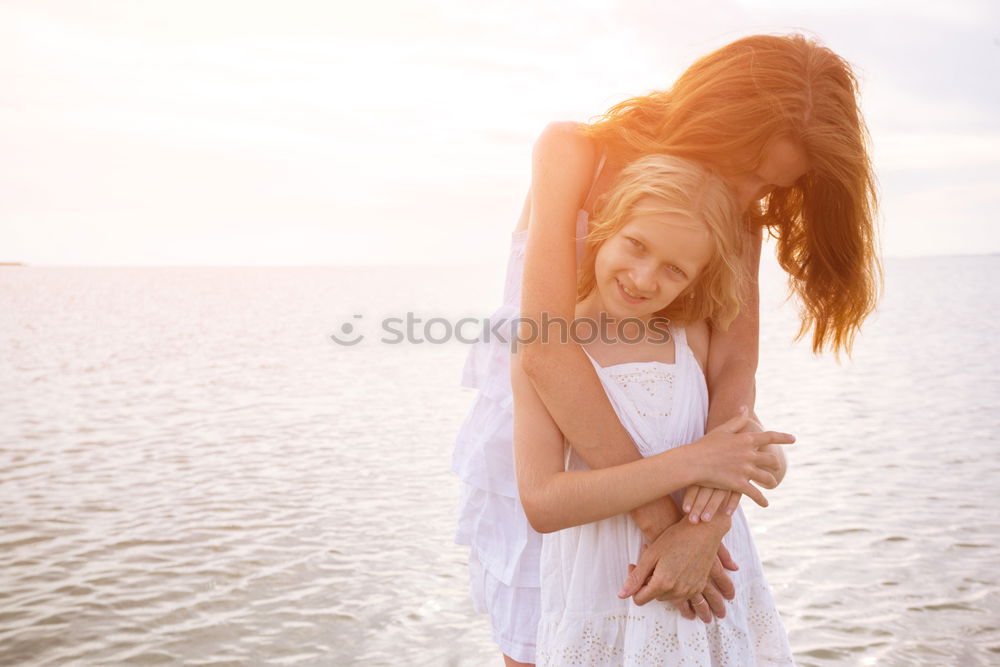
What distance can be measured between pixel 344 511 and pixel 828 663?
4338 millimetres

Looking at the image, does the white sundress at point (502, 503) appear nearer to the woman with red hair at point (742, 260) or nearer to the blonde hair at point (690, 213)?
the woman with red hair at point (742, 260)

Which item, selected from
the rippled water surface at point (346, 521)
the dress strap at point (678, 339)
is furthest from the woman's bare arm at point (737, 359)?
the rippled water surface at point (346, 521)

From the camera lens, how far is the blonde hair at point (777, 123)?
6.01ft

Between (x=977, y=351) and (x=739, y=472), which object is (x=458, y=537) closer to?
Result: (x=739, y=472)

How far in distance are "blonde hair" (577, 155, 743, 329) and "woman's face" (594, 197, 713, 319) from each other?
0.02 m

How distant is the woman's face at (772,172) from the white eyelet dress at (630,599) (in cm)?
42

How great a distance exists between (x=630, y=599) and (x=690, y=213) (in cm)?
83

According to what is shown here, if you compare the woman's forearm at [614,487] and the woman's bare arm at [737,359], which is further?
the woman's bare arm at [737,359]

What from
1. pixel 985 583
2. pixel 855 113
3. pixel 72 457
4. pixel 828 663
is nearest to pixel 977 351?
pixel 985 583

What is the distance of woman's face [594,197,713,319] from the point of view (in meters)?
1.77

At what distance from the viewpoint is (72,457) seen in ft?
31.3
